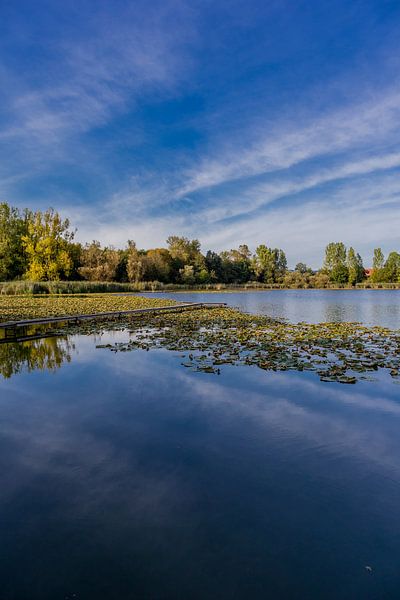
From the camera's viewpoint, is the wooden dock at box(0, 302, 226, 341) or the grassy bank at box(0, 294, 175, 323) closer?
the wooden dock at box(0, 302, 226, 341)

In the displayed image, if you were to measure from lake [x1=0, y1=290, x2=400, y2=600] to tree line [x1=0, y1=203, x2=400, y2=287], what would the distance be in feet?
125

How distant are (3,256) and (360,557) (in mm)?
45437

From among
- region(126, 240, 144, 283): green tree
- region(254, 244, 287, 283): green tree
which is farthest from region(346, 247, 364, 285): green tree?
region(126, 240, 144, 283): green tree

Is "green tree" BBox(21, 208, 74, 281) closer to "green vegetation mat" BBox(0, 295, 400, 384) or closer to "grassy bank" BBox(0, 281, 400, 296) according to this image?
"grassy bank" BBox(0, 281, 400, 296)

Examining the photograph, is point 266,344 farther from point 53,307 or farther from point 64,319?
point 53,307

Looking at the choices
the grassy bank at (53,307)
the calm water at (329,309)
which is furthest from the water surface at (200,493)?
the calm water at (329,309)

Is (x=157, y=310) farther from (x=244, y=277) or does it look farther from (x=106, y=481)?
(x=244, y=277)

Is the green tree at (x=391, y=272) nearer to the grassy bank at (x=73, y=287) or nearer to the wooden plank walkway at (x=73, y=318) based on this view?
the grassy bank at (x=73, y=287)

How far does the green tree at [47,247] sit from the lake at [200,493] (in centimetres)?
3678

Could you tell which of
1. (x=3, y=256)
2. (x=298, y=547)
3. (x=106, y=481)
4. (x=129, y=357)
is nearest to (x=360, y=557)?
(x=298, y=547)

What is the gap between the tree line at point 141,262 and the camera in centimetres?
4038

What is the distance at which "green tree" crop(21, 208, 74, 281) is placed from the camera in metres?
39.6

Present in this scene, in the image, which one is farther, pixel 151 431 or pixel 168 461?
pixel 151 431

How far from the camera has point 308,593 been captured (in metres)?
2.07
